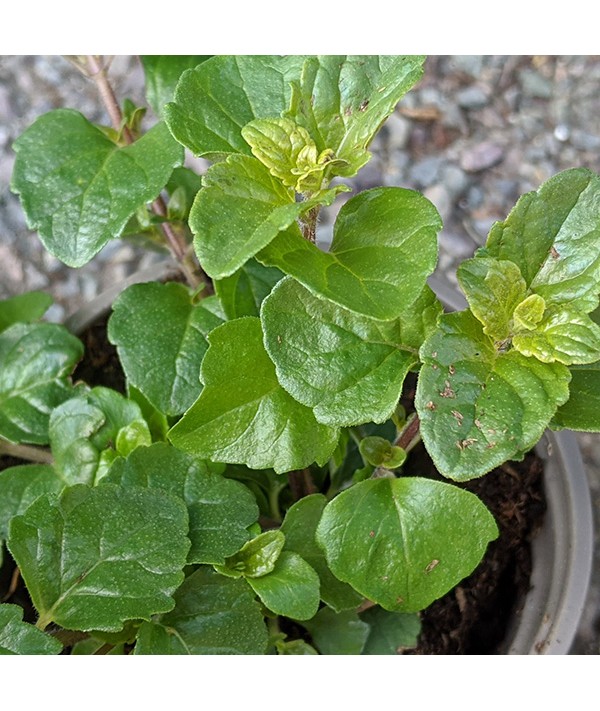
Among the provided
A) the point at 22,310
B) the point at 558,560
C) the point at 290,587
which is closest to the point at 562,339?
the point at 290,587

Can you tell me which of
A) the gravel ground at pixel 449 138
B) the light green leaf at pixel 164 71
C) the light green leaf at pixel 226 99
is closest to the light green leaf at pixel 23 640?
the light green leaf at pixel 226 99

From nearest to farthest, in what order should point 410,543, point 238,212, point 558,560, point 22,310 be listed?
point 238,212
point 410,543
point 558,560
point 22,310

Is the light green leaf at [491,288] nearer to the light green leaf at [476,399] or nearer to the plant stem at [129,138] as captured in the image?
the light green leaf at [476,399]

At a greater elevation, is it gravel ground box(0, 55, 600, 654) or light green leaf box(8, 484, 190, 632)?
light green leaf box(8, 484, 190, 632)

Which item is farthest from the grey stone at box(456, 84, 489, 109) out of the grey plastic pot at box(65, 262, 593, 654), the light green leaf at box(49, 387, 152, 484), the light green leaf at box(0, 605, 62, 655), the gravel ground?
the light green leaf at box(0, 605, 62, 655)

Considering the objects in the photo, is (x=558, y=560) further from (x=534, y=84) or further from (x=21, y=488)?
(x=534, y=84)

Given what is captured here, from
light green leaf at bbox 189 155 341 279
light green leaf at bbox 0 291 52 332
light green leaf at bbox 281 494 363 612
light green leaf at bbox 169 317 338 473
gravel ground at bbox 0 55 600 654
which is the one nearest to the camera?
light green leaf at bbox 189 155 341 279

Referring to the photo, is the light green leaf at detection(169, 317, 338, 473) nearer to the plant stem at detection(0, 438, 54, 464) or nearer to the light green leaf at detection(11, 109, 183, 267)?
the light green leaf at detection(11, 109, 183, 267)
